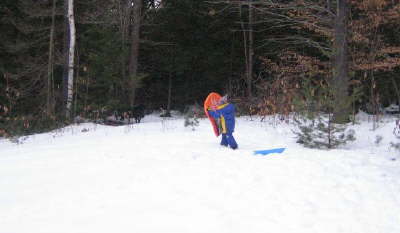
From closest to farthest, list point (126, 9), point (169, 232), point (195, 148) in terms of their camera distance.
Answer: point (169, 232) → point (195, 148) → point (126, 9)

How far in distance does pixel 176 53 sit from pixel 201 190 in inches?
637

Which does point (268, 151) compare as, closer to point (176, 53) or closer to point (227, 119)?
point (227, 119)

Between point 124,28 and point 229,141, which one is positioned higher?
point 124,28

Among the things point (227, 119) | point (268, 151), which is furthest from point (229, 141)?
point (268, 151)

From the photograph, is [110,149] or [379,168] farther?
[110,149]

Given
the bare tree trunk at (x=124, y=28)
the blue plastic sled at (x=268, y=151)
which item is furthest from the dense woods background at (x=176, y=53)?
the blue plastic sled at (x=268, y=151)

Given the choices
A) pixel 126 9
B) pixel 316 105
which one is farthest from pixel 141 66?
pixel 316 105

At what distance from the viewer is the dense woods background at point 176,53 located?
A: 1236 centimetres

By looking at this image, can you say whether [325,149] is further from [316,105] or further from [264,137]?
[264,137]

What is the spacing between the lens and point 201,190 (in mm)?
4496

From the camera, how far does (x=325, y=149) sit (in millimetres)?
6473

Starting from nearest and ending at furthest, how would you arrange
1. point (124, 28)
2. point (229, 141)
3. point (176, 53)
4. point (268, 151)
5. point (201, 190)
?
1. point (201, 190)
2. point (268, 151)
3. point (229, 141)
4. point (124, 28)
5. point (176, 53)

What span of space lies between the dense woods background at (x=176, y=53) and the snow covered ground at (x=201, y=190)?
14.5ft

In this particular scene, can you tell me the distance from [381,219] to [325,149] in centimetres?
275
